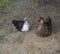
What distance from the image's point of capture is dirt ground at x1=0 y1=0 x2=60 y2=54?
5973 millimetres

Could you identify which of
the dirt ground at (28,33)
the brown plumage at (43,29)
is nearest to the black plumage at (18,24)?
the dirt ground at (28,33)

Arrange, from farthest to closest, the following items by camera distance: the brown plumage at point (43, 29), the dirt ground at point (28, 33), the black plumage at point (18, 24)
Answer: the black plumage at point (18, 24) → the brown plumage at point (43, 29) → the dirt ground at point (28, 33)

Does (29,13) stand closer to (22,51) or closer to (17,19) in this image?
(17,19)

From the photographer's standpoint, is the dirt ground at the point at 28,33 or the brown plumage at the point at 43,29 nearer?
the dirt ground at the point at 28,33

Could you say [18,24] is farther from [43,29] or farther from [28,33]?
[43,29]

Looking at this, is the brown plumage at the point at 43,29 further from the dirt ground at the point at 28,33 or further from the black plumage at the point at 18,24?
the black plumage at the point at 18,24

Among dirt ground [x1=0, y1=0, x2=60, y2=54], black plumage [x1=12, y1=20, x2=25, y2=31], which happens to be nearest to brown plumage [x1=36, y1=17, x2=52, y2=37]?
dirt ground [x1=0, y1=0, x2=60, y2=54]

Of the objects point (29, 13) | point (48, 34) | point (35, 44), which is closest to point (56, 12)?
point (29, 13)

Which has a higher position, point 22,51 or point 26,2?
point 26,2

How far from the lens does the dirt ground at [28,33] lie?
597 cm

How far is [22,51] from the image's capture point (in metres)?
5.93

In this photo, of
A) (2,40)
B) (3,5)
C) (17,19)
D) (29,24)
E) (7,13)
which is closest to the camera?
(2,40)

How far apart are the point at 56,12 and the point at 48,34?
1567 millimetres

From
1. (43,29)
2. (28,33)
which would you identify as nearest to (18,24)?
(28,33)
